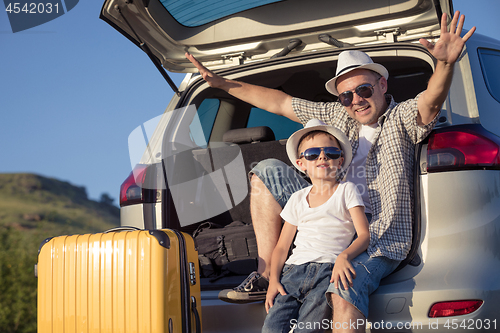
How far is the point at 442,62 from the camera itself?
5.95 ft

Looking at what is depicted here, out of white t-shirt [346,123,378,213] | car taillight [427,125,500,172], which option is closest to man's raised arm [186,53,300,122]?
white t-shirt [346,123,378,213]

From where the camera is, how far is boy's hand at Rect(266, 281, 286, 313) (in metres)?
1.73

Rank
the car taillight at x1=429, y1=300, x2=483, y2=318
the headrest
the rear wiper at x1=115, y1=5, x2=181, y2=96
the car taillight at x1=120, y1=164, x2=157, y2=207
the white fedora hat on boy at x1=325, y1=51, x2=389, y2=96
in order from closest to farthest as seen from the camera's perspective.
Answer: the car taillight at x1=429, y1=300, x2=483, y2=318
the white fedora hat on boy at x1=325, y1=51, x2=389, y2=96
the car taillight at x1=120, y1=164, x2=157, y2=207
the rear wiper at x1=115, y1=5, x2=181, y2=96
the headrest

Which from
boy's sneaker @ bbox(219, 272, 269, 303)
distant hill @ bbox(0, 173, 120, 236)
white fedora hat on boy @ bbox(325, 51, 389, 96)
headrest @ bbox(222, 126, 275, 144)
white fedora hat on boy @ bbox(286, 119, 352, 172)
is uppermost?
distant hill @ bbox(0, 173, 120, 236)

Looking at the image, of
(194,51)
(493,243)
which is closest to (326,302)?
(493,243)

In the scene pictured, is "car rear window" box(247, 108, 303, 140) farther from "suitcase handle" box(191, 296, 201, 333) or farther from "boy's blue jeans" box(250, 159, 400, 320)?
"suitcase handle" box(191, 296, 201, 333)

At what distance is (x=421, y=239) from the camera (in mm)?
1692

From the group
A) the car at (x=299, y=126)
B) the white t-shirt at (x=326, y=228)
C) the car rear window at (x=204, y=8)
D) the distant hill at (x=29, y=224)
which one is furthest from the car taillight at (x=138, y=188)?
the car rear window at (x=204, y=8)

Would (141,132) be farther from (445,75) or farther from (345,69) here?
(445,75)

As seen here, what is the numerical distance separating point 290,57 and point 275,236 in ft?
3.95

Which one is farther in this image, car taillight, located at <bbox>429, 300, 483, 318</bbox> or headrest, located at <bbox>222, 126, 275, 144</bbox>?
headrest, located at <bbox>222, 126, 275, 144</bbox>

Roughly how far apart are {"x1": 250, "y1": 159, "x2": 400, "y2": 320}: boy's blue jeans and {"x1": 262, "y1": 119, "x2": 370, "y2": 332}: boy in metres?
0.03

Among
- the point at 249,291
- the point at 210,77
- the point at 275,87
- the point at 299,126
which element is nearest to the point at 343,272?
the point at 249,291

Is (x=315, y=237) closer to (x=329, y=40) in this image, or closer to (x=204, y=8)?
(x=329, y=40)
